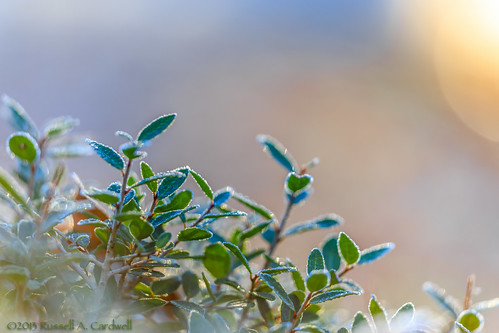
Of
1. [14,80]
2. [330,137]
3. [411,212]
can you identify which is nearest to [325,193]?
[411,212]

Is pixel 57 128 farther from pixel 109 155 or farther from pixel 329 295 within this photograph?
pixel 329 295

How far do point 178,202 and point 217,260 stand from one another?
0.12 metres

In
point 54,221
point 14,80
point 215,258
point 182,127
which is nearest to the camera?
point 54,221

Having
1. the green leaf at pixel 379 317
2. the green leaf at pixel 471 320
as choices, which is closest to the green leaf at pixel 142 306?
the green leaf at pixel 379 317

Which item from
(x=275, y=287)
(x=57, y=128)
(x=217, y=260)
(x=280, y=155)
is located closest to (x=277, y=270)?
(x=275, y=287)

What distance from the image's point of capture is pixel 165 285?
59 cm

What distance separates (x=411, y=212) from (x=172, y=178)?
3.90 meters

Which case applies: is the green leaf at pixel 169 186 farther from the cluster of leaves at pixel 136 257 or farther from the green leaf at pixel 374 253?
the green leaf at pixel 374 253

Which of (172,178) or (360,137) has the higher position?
(360,137)

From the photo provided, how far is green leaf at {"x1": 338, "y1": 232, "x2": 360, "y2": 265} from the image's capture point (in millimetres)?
545

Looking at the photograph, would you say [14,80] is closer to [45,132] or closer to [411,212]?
[411,212]

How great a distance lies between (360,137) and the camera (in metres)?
5.50

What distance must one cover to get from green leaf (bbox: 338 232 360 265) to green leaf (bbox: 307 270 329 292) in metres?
0.06

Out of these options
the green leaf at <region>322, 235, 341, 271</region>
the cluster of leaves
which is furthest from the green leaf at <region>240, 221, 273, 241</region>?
the green leaf at <region>322, 235, 341, 271</region>
